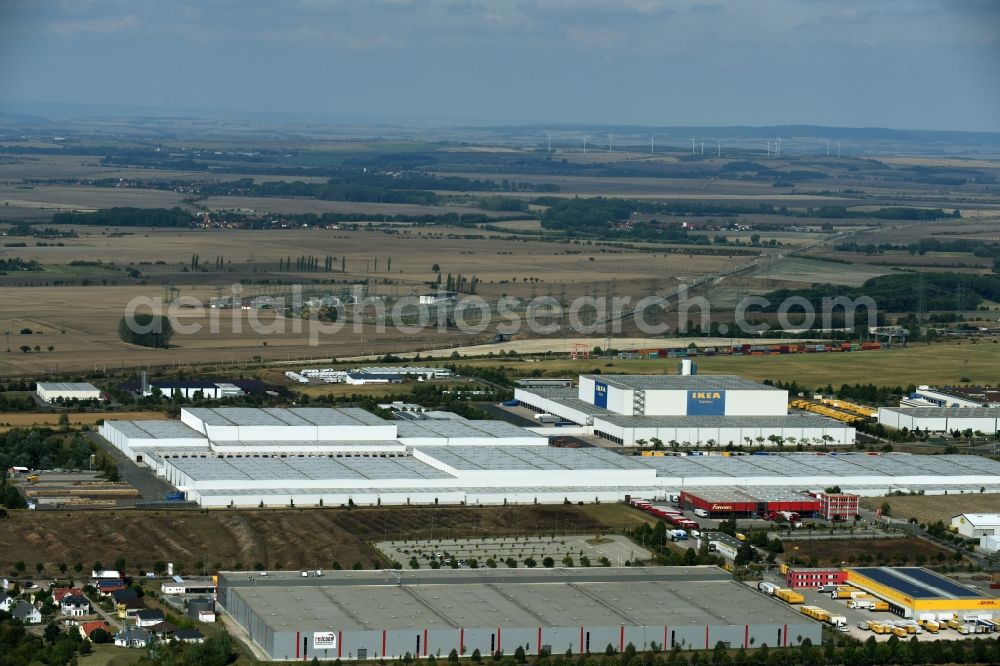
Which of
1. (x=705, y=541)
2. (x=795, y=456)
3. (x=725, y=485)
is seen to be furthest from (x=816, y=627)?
(x=795, y=456)

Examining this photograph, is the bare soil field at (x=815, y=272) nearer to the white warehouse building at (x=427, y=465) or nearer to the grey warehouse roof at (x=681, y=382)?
the grey warehouse roof at (x=681, y=382)

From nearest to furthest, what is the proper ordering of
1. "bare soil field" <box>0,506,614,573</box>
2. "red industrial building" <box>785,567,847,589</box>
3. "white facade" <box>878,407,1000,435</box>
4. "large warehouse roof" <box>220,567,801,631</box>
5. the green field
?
"large warehouse roof" <box>220,567,801,631</box> < "red industrial building" <box>785,567,847,589</box> < "bare soil field" <box>0,506,614,573</box> < "white facade" <box>878,407,1000,435</box> < the green field

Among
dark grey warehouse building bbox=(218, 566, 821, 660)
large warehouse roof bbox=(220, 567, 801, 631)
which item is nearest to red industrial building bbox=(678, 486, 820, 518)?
large warehouse roof bbox=(220, 567, 801, 631)

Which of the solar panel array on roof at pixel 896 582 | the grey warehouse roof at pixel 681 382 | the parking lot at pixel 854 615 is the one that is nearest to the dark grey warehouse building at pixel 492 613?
the parking lot at pixel 854 615

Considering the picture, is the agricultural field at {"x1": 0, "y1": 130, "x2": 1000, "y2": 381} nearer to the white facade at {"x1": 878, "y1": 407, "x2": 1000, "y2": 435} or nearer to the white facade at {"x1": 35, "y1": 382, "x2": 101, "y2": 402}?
the white facade at {"x1": 35, "y1": 382, "x2": 101, "y2": 402}

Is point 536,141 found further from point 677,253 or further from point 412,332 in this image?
point 412,332
